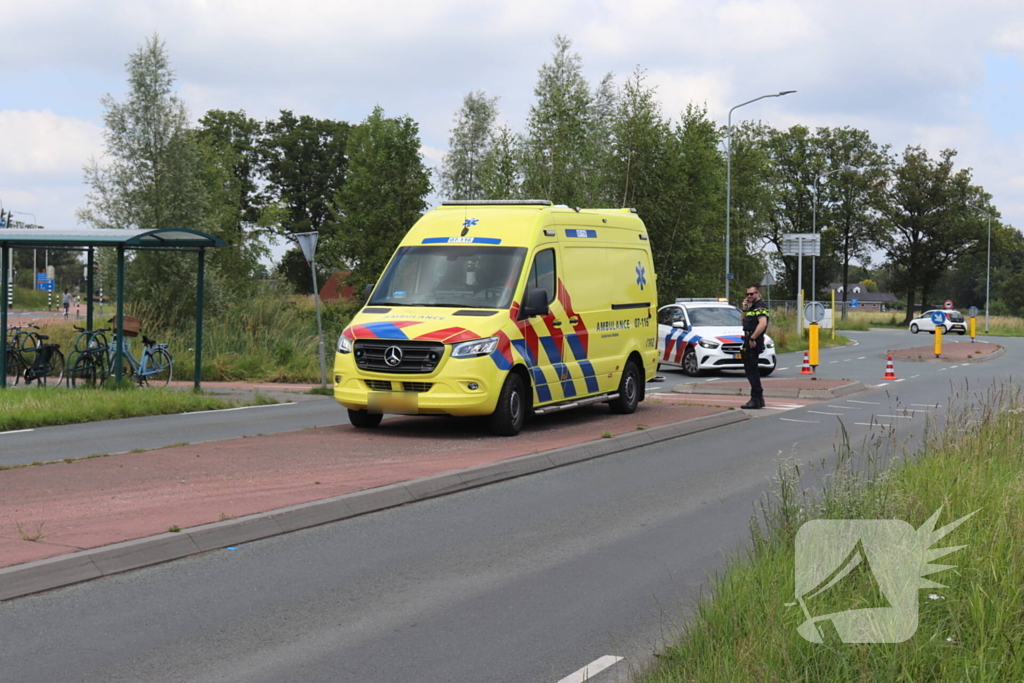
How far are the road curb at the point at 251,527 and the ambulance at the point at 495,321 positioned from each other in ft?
5.27

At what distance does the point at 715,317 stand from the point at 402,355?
16.3m

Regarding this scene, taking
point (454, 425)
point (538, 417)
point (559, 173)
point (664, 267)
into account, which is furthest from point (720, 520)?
point (664, 267)

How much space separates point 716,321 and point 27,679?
78.4 ft

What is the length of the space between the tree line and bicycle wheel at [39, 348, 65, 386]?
10.5 m

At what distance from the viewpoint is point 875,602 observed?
490 cm

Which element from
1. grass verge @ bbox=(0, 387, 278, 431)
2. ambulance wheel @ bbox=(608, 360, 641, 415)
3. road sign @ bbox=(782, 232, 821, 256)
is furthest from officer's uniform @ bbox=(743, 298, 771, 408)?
road sign @ bbox=(782, 232, 821, 256)

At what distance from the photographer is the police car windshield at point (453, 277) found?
43.9 feet

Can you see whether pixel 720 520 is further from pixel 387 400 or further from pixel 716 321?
pixel 716 321

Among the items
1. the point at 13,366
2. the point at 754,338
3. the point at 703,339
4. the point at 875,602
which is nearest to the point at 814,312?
the point at 703,339

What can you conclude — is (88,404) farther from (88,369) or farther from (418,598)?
(418,598)

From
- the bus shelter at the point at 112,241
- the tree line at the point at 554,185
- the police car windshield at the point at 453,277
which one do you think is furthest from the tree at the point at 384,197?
the police car windshield at the point at 453,277

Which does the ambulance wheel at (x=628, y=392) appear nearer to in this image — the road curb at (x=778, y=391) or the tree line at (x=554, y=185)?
the road curb at (x=778, y=391)

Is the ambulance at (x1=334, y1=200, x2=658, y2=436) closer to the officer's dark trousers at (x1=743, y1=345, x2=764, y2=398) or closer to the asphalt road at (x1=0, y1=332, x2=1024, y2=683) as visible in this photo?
the officer's dark trousers at (x1=743, y1=345, x2=764, y2=398)

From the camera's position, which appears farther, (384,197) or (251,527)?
(384,197)
